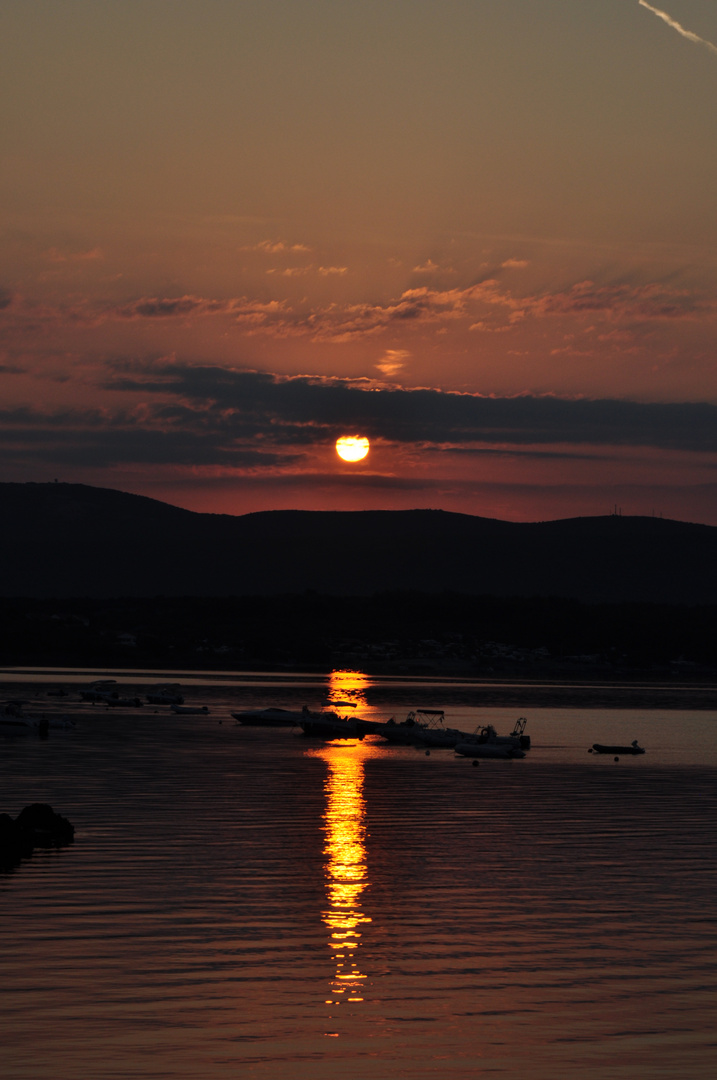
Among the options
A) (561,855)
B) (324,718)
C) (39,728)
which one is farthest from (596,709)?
(561,855)

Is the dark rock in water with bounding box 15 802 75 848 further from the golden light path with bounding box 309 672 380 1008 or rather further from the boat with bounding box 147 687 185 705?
the boat with bounding box 147 687 185 705

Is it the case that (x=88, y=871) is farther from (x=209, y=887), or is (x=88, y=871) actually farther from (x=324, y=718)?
(x=324, y=718)

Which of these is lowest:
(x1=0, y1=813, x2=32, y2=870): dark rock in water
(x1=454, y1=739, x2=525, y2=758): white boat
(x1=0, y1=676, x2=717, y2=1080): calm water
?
(x1=454, y1=739, x2=525, y2=758): white boat

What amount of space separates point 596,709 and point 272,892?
426ft

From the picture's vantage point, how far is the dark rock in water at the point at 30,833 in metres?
37.7

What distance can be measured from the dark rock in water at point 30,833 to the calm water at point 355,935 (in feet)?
2.12

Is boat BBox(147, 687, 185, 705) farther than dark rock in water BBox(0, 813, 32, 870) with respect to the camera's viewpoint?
Yes

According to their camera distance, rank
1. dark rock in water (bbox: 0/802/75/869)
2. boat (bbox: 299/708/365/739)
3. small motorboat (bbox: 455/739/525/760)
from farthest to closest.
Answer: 1. boat (bbox: 299/708/365/739)
2. small motorboat (bbox: 455/739/525/760)
3. dark rock in water (bbox: 0/802/75/869)

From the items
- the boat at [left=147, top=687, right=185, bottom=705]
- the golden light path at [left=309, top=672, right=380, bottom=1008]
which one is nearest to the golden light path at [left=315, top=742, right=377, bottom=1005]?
the golden light path at [left=309, top=672, right=380, bottom=1008]

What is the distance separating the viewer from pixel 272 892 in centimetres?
3400

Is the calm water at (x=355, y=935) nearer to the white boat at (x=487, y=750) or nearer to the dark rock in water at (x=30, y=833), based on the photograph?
the dark rock in water at (x=30, y=833)

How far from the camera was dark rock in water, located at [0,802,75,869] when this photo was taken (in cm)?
3772

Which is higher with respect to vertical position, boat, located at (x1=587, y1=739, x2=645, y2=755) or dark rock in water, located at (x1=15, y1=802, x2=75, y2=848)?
dark rock in water, located at (x1=15, y1=802, x2=75, y2=848)

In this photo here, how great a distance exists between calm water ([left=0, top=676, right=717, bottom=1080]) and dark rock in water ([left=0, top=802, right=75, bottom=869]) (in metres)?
0.65
